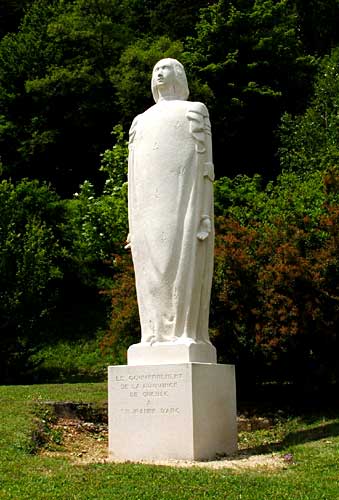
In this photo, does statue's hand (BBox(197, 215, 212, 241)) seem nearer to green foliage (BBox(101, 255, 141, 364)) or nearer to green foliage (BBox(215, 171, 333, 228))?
green foliage (BBox(215, 171, 333, 228))

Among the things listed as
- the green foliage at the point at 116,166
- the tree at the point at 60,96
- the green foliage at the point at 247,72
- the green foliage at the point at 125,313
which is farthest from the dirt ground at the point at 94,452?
the tree at the point at 60,96

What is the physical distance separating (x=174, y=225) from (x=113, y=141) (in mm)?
23625

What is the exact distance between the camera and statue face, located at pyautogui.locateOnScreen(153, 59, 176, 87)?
10219 mm

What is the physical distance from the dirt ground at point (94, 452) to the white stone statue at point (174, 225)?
122cm

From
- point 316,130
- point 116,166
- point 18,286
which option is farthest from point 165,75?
point 316,130

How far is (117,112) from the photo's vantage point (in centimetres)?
Result: 3231

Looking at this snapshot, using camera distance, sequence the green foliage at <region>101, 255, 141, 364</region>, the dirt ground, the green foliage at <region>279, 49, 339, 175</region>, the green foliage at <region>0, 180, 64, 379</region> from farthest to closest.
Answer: the green foliage at <region>279, 49, 339, 175</region> < the green foliage at <region>0, 180, 64, 379</region> < the green foliage at <region>101, 255, 141, 364</region> < the dirt ground

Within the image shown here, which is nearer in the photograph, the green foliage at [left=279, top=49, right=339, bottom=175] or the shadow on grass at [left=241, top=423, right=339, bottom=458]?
the shadow on grass at [left=241, top=423, right=339, bottom=458]

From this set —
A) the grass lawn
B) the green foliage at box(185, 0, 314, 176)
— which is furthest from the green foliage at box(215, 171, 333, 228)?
the grass lawn

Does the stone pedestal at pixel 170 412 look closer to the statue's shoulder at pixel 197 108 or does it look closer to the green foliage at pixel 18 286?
the statue's shoulder at pixel 197 108

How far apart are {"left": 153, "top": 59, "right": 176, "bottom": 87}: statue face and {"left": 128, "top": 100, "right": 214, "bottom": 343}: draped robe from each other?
475 mm

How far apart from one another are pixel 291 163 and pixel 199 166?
745 inches

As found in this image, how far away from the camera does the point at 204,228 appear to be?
952cm

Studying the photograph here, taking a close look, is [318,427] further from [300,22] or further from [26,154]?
[300,22]
